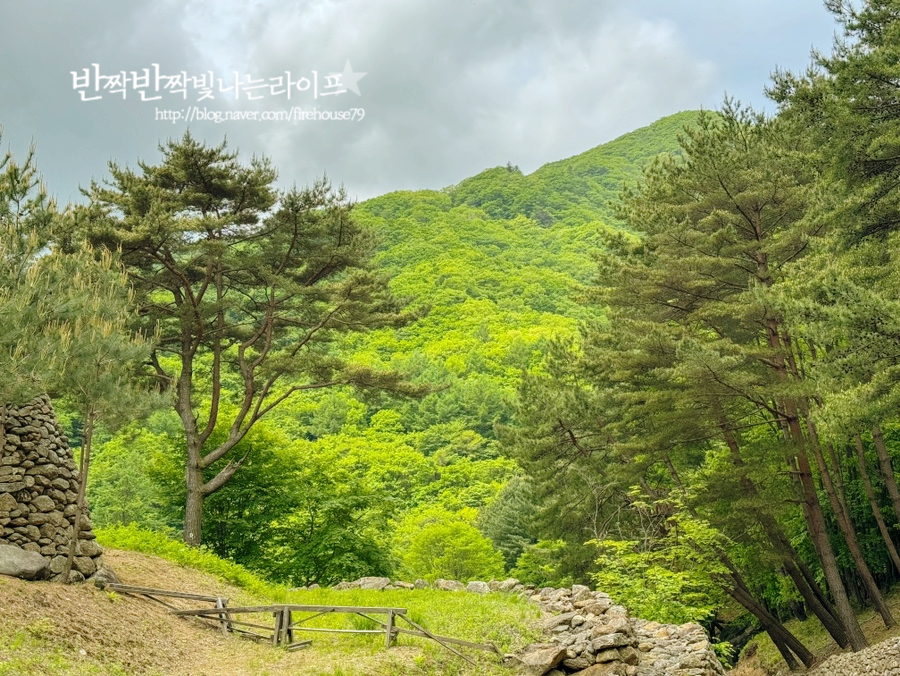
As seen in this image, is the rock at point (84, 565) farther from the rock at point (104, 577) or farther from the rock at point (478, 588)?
the rock at point (478, 588)

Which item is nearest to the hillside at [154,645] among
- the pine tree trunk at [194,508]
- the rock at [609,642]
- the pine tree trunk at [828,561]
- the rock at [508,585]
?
the rock at [609,642]

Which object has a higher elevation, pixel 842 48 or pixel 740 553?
pixel 842 48

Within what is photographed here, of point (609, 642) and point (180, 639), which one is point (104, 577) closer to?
point (180, 639)

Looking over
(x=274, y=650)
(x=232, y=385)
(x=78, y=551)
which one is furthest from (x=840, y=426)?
(x=232, y=385)

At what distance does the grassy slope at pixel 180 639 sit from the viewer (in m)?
6.27

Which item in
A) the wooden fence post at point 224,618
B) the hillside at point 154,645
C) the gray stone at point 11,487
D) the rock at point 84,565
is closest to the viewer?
the hillside at point 154,645

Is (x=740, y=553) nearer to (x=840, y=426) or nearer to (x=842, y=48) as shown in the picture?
(x=840, y=426)

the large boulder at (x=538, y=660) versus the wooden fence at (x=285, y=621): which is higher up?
the wooden fence at (x=285, y=621)

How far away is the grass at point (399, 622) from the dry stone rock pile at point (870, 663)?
4.24 meters

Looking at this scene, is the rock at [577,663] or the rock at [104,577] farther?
the rock at [104,577]

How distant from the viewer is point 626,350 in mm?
13719

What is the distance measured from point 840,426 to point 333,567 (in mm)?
10915

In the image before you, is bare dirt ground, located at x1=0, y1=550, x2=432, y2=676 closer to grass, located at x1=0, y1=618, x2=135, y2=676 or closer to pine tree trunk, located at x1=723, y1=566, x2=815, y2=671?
grass, located at x1=0, y1=618, x2=135, y2=676

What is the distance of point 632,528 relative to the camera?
1738 cm
